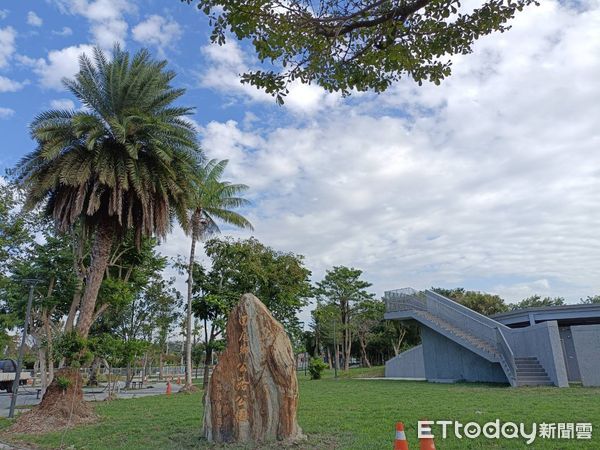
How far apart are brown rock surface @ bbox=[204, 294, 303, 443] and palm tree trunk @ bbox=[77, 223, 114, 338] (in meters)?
7.61

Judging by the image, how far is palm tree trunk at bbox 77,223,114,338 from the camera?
1429cm

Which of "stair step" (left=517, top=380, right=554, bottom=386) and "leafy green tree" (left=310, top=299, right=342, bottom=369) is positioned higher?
"leafy green tree" (left=310, top=299, right=342, bottom=369)

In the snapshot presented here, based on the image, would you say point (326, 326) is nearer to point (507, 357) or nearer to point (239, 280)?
point (239, 280)

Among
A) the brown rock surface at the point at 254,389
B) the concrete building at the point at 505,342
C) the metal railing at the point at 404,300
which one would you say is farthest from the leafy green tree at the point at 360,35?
the metal railing at the point at 404,300

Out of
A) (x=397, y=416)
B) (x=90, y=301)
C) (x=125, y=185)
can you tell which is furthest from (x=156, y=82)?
(x=397, y=416)

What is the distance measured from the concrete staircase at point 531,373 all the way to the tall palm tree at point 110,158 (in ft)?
48.4

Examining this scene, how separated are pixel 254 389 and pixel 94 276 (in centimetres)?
902

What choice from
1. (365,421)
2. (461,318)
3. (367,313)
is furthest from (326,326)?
(365,421)

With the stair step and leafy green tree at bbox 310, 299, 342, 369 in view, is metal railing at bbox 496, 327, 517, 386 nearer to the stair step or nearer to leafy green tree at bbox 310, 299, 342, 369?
the stair step

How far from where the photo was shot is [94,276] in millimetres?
14828

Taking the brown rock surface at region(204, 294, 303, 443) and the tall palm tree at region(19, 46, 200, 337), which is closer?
the brown rock surface at region(204, 294, 303, 443)

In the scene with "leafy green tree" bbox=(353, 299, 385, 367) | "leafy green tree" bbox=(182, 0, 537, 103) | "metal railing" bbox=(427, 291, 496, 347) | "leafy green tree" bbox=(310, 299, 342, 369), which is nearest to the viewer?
"leafy green tree" bbox=(182, 0, 537, 103)

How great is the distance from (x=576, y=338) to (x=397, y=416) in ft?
35.8

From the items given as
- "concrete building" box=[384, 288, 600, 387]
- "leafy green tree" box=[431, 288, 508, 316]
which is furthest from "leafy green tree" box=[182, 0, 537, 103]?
"leafy green tree" box=[431, 288, 508, 316]
